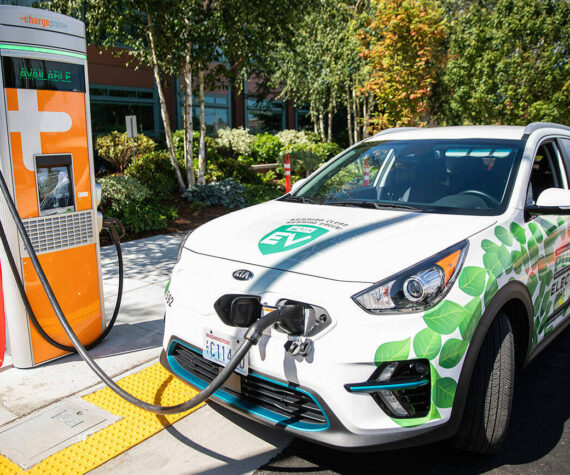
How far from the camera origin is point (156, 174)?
10500 mm

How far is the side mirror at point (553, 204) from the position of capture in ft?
9.52

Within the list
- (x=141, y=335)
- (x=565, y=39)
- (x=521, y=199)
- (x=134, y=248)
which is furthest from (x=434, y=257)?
(x=565, y=39)

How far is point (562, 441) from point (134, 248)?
6.09m

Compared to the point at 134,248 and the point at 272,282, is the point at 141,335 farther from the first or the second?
the point at 134,248

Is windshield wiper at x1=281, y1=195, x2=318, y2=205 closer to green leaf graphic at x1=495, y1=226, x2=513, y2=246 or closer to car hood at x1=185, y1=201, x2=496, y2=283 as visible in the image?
car hood at x1=185, y1=201, x2=496, y2=283

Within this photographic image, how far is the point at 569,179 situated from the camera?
3.63 m

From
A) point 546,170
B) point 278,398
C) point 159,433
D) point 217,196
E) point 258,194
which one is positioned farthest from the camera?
point 258,194

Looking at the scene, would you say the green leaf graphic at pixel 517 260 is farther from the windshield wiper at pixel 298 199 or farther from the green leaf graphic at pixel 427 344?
the windshield wiper at pixel 298 199

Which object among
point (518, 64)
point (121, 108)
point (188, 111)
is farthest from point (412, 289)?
point (121, 108)

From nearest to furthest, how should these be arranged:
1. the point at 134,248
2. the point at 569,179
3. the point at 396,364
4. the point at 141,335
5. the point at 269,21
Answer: the point at 396,364 < the point at 569,179 < the point at 141,335 < the point at 134,248 < the point at 269,21

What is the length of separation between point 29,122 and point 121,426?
2039 mm

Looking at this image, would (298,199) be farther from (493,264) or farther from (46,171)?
(46,171)

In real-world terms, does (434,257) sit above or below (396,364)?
above

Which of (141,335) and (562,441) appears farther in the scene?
(141,335)
